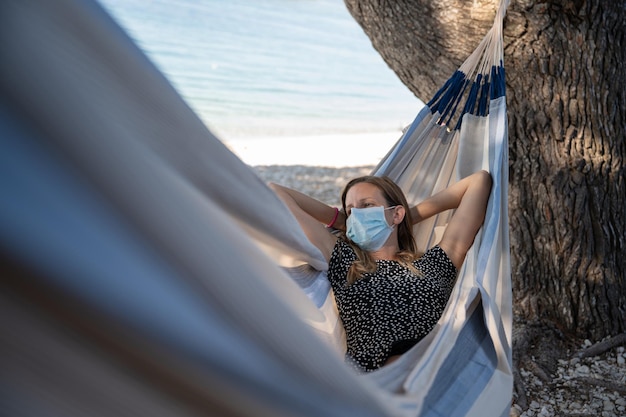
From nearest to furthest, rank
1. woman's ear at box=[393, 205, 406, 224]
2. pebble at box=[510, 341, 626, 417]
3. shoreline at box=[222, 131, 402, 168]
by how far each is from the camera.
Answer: woman's ear at box=[393, 205, 406, 224], pebble at box=[510, 341, 626, 417], shoreline at box=[222, 131, 402, 168]

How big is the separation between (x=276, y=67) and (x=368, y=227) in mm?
13582

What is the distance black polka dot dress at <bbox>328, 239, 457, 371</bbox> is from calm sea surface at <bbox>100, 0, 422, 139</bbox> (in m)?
6.26

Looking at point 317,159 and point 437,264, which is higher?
point 437,264

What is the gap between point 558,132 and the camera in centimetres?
284

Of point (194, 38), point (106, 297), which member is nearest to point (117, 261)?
point (106, 297)

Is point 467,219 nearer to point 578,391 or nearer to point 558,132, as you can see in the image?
point 558,132

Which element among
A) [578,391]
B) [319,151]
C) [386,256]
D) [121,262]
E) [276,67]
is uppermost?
[121,262]

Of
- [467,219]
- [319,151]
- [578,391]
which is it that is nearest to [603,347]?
[578,391]

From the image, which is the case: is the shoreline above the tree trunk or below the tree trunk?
below

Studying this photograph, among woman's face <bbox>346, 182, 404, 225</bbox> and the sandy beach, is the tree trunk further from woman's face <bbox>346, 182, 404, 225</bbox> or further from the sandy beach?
the sandy beach

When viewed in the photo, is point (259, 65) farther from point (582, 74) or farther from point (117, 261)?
point (117, 261)

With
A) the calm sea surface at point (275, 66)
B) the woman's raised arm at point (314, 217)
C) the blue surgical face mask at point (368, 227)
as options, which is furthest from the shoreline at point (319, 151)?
the blue surgical face mask at point (368, 227)

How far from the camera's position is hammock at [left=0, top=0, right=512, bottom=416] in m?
0.79

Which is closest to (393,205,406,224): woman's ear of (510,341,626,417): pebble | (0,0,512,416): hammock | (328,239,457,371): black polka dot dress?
(328,239,457,371): black polka dot dress
